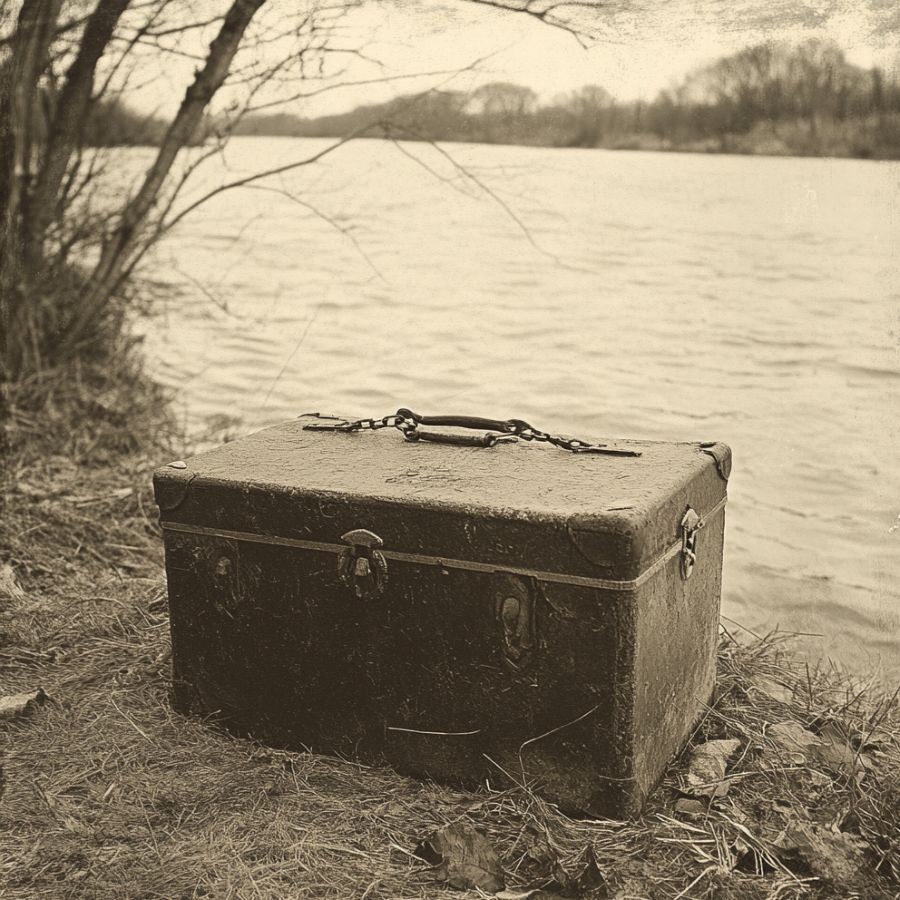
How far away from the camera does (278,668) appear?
8.67 ft

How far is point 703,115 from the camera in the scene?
4.84 meters

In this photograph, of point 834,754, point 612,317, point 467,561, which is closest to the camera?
point 467,561

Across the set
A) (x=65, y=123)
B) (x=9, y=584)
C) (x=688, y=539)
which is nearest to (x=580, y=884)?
(x=688, y=539)

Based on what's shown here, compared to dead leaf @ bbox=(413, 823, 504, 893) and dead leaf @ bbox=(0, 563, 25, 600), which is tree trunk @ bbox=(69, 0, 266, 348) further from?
dead leaf @ bbox=(413, 823, 504, 893)

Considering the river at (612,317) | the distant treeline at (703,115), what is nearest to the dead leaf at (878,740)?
the river at (612,317)

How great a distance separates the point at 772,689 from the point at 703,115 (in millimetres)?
2804

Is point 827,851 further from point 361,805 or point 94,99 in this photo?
point 94,99

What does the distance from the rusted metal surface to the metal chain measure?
1.3 inches

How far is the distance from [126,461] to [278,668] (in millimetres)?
2561

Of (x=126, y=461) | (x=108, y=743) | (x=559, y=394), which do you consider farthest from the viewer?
(x=559, y=394)

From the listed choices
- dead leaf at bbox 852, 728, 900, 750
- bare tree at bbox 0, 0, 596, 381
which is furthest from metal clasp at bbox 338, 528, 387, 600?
bare tree at bbox 0, 0, 596, 381

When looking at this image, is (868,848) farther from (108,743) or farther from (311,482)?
(108,743)

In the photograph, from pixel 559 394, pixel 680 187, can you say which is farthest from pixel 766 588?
pixel 680 187

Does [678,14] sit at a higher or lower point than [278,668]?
higher
